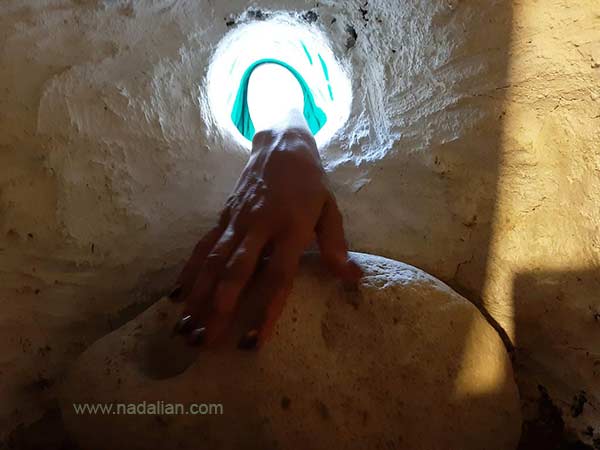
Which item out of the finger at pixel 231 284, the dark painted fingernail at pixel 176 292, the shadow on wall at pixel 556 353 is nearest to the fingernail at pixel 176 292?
the dark painted fingernail at pixel 176 292

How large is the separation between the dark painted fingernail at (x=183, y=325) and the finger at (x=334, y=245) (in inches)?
9.0

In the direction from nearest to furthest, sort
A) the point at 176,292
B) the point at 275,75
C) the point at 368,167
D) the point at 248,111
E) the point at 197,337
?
the point at 197,337
the point at 176,292
the point at 368,167
the point at 275,75
the point at 248,111

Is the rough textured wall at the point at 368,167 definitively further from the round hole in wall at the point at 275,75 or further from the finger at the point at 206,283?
the finger at the point at 206,283

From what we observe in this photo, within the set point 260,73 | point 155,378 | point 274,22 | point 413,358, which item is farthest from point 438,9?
point 155,378

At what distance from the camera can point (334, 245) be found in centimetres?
91

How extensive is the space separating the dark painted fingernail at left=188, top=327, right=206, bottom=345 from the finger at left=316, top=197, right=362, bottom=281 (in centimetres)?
22

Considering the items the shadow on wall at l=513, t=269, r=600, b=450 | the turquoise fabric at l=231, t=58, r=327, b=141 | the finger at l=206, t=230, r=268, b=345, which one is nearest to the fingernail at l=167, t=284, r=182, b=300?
the finger at l=206, t=230, r=268, b=345

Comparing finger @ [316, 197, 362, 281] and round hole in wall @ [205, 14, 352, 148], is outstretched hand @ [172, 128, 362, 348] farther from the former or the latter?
round hole in wall @ [205, 14, 352, 148]

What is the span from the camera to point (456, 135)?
1.03 metres

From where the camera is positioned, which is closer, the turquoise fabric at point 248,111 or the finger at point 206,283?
the finger at point 206,283

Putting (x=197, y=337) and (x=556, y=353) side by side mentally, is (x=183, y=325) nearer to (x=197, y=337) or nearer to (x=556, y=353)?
(x=197, y=337)

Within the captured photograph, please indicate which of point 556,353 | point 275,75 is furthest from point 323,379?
point 275,75

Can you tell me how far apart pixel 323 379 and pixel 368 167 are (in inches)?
18.1

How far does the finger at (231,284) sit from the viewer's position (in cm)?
80
